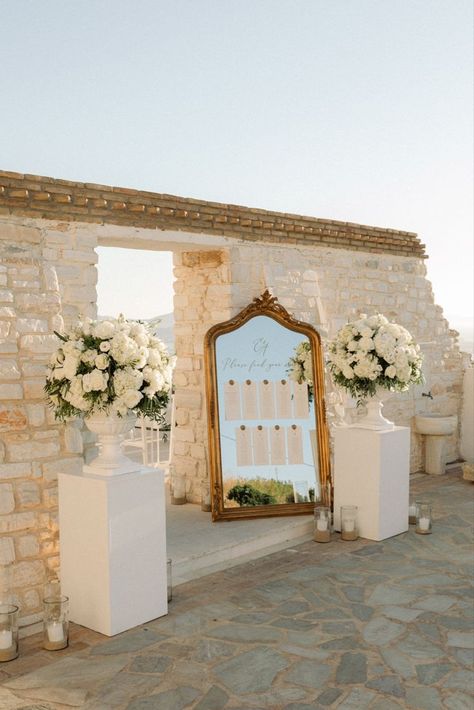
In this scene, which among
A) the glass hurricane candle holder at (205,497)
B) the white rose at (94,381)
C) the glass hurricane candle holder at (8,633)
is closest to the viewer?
the glass hurricane candle holder at (8,633)

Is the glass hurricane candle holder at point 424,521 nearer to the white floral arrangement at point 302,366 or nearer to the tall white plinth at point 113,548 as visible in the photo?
the white floral arrangement at point 302,366

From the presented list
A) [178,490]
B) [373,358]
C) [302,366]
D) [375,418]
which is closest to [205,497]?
[178,490]

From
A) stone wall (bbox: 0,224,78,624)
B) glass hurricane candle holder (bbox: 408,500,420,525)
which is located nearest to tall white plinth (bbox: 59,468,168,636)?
stone wall (bbox: 0,224,78,624)

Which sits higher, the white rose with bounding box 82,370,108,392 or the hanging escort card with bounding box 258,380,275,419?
the white rose with bounding box 82,370,108,392

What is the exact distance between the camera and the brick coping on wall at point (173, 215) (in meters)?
4.70

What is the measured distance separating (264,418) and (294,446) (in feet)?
1.40

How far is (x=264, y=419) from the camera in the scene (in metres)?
6.60

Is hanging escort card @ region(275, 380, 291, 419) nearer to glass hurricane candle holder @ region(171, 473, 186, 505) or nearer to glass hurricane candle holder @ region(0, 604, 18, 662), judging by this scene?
glass hurricane candle holder @ region(171, 473, 186, 505)

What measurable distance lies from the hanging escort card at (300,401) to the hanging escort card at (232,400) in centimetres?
61

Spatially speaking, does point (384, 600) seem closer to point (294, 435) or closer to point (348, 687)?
point (348, 687)

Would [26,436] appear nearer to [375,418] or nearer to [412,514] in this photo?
[375,418]

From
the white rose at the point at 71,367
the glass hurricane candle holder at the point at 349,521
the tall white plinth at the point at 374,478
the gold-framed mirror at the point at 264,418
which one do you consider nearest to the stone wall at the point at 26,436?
the white rose at the point at 71,367

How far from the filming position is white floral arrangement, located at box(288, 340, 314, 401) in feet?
22.3

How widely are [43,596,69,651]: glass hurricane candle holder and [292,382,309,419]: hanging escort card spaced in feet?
10.9
